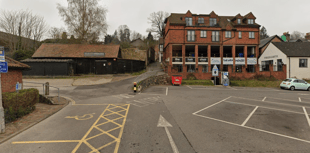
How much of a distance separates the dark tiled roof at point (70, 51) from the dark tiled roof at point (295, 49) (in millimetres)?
32251

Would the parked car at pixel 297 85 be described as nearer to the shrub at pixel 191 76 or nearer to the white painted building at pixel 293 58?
the white painted building at pixel 293 58

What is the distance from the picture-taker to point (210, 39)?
2784 centimetres

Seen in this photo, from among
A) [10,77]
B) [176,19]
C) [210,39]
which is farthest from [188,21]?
[10,77]

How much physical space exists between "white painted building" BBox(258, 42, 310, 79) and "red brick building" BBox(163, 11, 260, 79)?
11.3 ft

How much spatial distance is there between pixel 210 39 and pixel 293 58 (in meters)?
14.9

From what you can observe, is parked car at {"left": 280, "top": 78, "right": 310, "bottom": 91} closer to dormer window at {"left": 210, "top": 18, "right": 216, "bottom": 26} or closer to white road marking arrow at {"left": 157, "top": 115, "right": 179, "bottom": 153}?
dormer window at {"left": 210, "top": 18, "right": 216, "bottom": 26}

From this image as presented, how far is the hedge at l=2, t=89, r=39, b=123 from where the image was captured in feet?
21.3

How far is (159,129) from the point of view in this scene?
583cm

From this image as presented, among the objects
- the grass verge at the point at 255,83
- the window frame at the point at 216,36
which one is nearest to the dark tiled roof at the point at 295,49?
the grass verge at the point at 255,83

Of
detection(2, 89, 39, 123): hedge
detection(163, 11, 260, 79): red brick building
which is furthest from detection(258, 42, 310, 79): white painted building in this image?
detection(2, 89, 39, 123): hedge

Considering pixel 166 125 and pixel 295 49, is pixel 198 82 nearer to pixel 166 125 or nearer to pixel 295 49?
pixel 166 125

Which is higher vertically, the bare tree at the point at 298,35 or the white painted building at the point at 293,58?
the bare tree at the point at 298,35

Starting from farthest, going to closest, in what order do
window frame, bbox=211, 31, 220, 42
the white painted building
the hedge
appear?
window frame, bbox=211, 31, 220, 42
the white painted building
the hedge

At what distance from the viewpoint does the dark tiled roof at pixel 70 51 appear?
25094 mm
